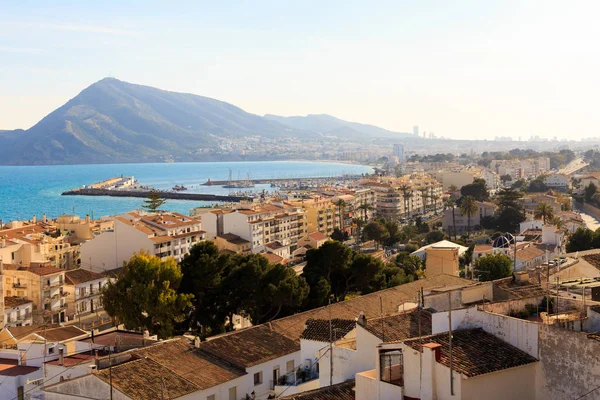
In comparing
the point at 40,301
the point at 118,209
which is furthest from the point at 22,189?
the point at 40,301

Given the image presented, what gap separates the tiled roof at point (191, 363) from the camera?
12.4 meters

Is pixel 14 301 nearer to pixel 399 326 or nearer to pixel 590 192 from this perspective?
pixel 399 326

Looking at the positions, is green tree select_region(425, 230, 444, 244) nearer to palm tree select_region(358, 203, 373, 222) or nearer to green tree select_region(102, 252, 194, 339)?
palm tree select_region(358, 203, 373, 222)

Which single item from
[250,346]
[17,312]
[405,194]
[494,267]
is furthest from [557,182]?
[250,346]

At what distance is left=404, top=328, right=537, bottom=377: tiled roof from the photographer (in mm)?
7363

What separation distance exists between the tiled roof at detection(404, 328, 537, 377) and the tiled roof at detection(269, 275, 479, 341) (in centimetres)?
692

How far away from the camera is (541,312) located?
8.94 m

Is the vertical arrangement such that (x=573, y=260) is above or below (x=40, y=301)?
above

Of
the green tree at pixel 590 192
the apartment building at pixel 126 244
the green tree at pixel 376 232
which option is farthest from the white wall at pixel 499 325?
the green tree at pixel 590 192

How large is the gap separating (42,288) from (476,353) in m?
23.8

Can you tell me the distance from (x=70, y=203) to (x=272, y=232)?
2857 inches

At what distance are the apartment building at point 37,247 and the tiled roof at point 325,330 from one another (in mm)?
20895

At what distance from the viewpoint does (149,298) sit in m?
19.3

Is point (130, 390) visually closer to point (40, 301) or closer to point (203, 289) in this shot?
point (203, 289)
